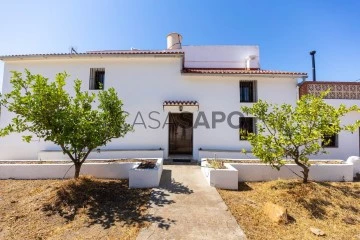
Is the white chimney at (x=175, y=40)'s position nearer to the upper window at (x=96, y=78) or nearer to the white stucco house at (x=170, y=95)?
the white stucco house at (x=170, y=95)

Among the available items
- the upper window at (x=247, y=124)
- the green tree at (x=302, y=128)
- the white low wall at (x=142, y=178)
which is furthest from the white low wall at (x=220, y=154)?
the white low wall at (x=142, y=178)

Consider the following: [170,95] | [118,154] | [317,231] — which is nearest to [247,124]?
[170,95]

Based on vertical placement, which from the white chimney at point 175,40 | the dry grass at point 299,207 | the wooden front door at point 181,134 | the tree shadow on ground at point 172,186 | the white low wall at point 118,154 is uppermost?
the white chimney at point 175,40

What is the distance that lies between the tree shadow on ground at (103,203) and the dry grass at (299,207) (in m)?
2.42

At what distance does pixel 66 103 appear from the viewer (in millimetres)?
7902

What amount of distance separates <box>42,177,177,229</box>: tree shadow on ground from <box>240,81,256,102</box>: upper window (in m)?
9.34

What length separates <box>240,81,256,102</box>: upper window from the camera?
14461mm

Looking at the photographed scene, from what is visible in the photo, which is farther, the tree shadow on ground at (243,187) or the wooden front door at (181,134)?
A: the wooden front door at (181,134)

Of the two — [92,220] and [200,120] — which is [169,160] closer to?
[200,120]

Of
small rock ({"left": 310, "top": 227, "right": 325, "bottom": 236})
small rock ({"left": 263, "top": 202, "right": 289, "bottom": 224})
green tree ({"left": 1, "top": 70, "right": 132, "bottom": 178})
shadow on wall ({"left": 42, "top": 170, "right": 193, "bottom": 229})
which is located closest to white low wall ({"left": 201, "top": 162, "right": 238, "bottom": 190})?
shadow on wall ({"left": 42, "top": 170, "right": 193, "bottom": 229})

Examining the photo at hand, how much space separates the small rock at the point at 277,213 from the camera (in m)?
6.15

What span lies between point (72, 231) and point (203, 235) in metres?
3.36

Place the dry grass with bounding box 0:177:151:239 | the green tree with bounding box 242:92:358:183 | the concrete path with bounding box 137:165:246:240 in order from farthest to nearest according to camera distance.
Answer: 1. the green tree with bounding box 242:92:358:183
2. the dry grass with bounding box 0:177:151:239
3. the concrete path with bounding box 137:165:246:240

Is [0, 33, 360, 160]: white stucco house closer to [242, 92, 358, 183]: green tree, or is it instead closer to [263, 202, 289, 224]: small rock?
[242, 92, 358, 183]: green tree
